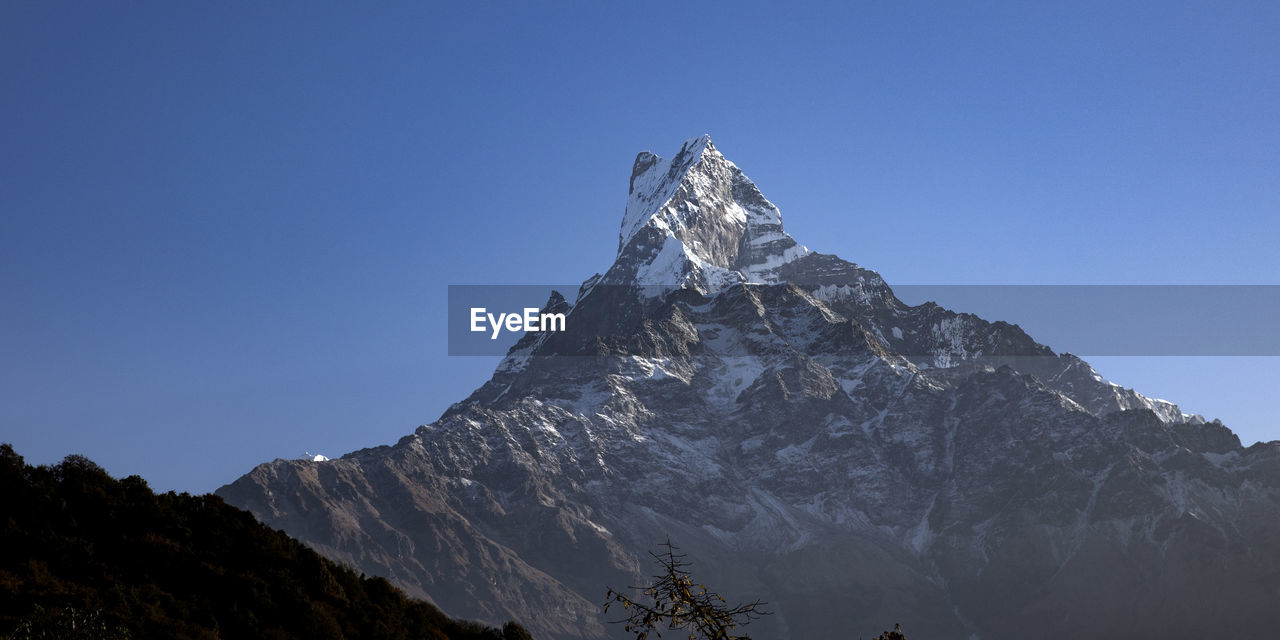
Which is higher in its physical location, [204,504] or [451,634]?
[204,504]

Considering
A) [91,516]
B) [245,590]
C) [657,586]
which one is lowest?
[657,586]

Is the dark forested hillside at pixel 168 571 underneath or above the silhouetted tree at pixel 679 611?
above

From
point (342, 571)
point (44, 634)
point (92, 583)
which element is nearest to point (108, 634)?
point (44, 634)

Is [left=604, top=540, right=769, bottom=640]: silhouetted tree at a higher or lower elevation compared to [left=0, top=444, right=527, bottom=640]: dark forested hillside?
lower

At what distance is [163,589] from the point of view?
336 feet

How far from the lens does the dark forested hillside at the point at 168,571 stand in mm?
94875

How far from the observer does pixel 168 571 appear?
105m

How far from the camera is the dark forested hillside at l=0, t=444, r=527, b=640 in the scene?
94875 millimetres

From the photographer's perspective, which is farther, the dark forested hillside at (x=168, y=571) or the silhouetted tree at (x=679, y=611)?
the dark forested hillside at (x=168, y=571)

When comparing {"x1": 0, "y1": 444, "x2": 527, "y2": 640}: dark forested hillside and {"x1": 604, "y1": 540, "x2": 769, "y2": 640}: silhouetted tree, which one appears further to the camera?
{"x1": 0, "y1": 444, "x2": 527, "y2": 640}: dark forested hillside

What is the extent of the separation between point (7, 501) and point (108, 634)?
1887 inches

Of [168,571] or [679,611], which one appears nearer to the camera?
[679,611]

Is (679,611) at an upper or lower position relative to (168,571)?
lower

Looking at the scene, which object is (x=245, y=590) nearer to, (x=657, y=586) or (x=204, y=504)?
(x=204, y=504)
